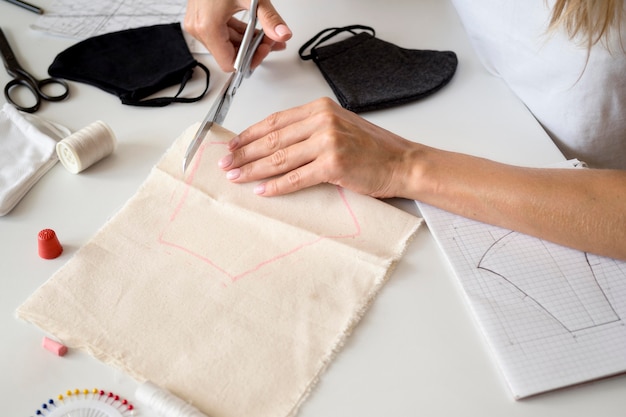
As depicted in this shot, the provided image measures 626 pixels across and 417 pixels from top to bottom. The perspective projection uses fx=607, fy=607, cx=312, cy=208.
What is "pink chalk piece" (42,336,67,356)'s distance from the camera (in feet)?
2.47

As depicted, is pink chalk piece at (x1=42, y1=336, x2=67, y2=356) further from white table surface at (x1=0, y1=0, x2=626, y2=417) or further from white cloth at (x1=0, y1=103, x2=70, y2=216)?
white cloth at (x1=0, y1=103, x2=70, y2=216)

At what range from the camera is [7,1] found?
1383 millimetres

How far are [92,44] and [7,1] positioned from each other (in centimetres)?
30

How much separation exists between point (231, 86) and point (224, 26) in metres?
0.18

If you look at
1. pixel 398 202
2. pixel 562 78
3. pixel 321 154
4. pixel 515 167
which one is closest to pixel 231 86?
pixel 321 154

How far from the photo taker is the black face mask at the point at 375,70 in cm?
115

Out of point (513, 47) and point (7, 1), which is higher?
point (7, 1)

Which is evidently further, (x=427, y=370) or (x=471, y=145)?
(x=471, y=145)

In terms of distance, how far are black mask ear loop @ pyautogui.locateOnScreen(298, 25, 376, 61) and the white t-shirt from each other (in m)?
0.26

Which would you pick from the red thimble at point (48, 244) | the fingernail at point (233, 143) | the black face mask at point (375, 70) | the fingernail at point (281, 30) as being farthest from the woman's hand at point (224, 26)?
the red thimble at point (48, 244)

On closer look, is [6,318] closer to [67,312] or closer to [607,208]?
[67,312]

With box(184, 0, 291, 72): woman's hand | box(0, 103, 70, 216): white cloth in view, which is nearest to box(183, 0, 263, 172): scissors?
box(184, 0, 291, 72): woman's hand

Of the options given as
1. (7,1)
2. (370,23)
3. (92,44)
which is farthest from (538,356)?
(7,1)

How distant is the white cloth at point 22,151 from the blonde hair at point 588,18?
868mm
